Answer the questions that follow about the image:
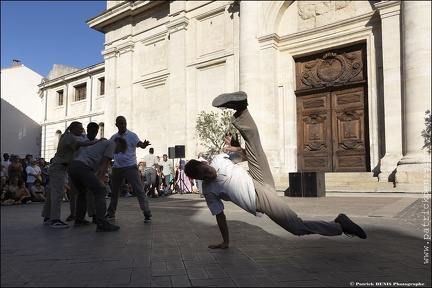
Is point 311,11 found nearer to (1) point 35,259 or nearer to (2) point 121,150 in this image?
(2) point 121,150

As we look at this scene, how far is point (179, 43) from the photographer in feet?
62.4

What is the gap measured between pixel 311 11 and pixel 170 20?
801 cm

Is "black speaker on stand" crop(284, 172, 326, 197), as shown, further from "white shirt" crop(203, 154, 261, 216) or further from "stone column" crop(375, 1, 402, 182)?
"white shirt" crop(203, 154, 261, 216)

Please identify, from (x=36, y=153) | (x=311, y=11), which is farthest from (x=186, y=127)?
(x=36, y=153)

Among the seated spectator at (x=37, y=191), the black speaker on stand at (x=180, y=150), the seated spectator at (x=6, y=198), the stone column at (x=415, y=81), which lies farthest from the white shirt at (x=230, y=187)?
the black speaker on stand at (x=180, y=150)

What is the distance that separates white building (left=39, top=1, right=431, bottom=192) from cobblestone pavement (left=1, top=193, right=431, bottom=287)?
21.5 ft

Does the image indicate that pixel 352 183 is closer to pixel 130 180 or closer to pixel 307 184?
pixel 307 184

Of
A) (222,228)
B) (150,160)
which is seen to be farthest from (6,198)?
(150,160)

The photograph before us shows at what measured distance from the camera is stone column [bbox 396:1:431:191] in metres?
10.7

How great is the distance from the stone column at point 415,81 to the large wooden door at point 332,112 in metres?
2.56

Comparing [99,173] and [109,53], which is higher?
[109,53]

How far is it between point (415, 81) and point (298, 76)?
5.35 meters

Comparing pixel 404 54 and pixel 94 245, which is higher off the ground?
pixel 404 54

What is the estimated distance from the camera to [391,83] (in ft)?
39.9
